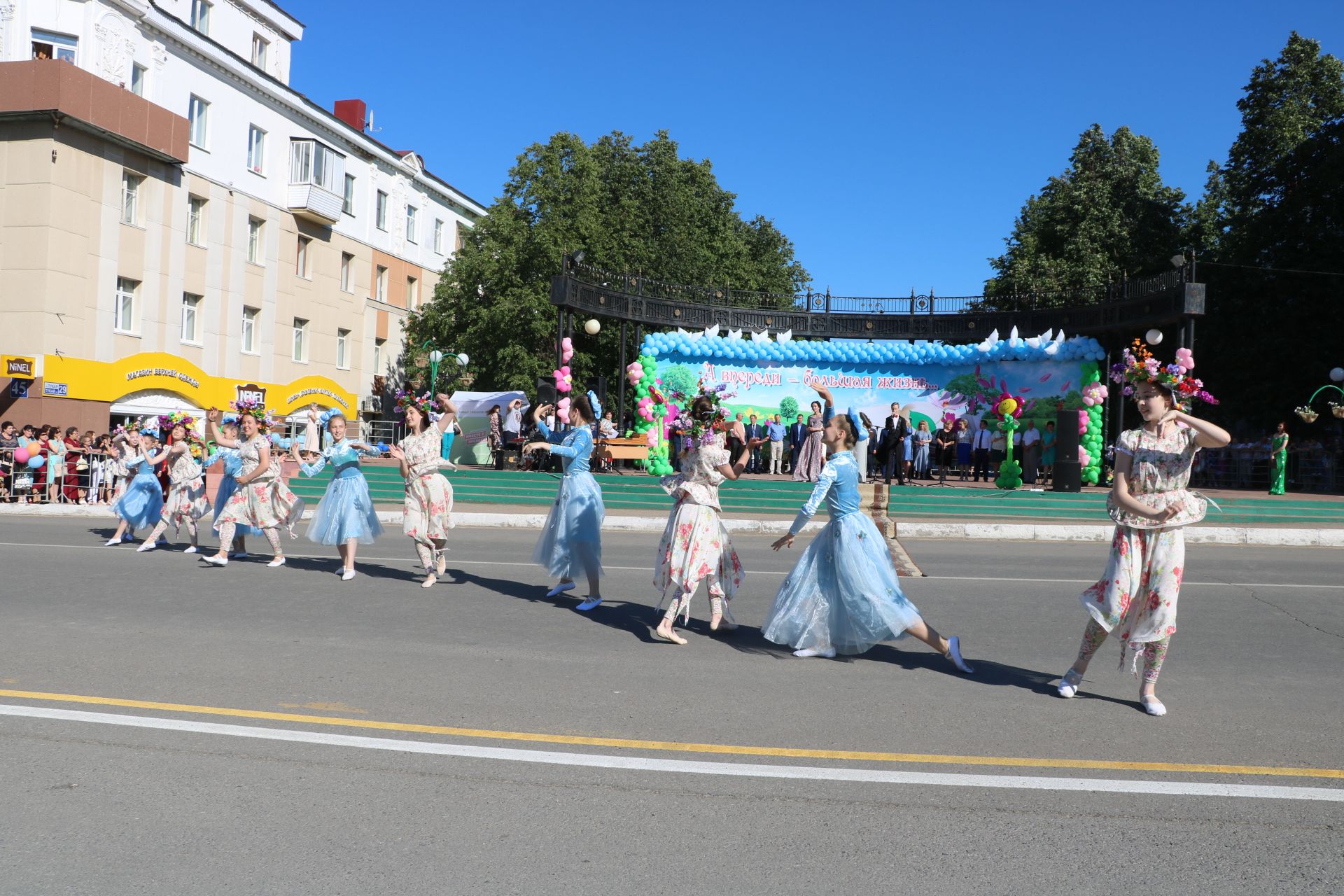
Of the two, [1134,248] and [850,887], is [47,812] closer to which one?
[850,887]

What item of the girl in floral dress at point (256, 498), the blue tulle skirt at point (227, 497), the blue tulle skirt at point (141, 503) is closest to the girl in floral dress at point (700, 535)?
the girl in floral dress at point (256, 498)

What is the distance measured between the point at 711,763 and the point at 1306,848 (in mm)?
2363

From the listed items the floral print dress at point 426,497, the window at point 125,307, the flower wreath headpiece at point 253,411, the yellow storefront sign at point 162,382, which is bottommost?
the floral print dress at point 426,497

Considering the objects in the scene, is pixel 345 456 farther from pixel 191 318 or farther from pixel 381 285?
pixel 381 285

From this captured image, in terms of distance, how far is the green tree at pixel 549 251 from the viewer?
4253 centimetres

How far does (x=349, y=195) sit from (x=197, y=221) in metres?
9.93

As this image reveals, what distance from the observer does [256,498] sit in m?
11.9

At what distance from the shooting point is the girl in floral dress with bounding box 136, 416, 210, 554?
13359 mm

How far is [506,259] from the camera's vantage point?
42.9m

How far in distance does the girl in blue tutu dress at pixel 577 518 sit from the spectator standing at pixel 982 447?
61.9 ft

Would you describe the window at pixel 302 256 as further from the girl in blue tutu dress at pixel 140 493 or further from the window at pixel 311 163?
the girl in blue tutu dress at pixel 140 493

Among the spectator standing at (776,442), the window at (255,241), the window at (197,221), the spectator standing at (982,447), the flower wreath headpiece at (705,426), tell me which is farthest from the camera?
the window at (255,241)

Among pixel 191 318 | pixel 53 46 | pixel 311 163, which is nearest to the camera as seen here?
pixel 53 46

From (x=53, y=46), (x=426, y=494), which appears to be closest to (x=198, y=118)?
(x=53, y=46)
